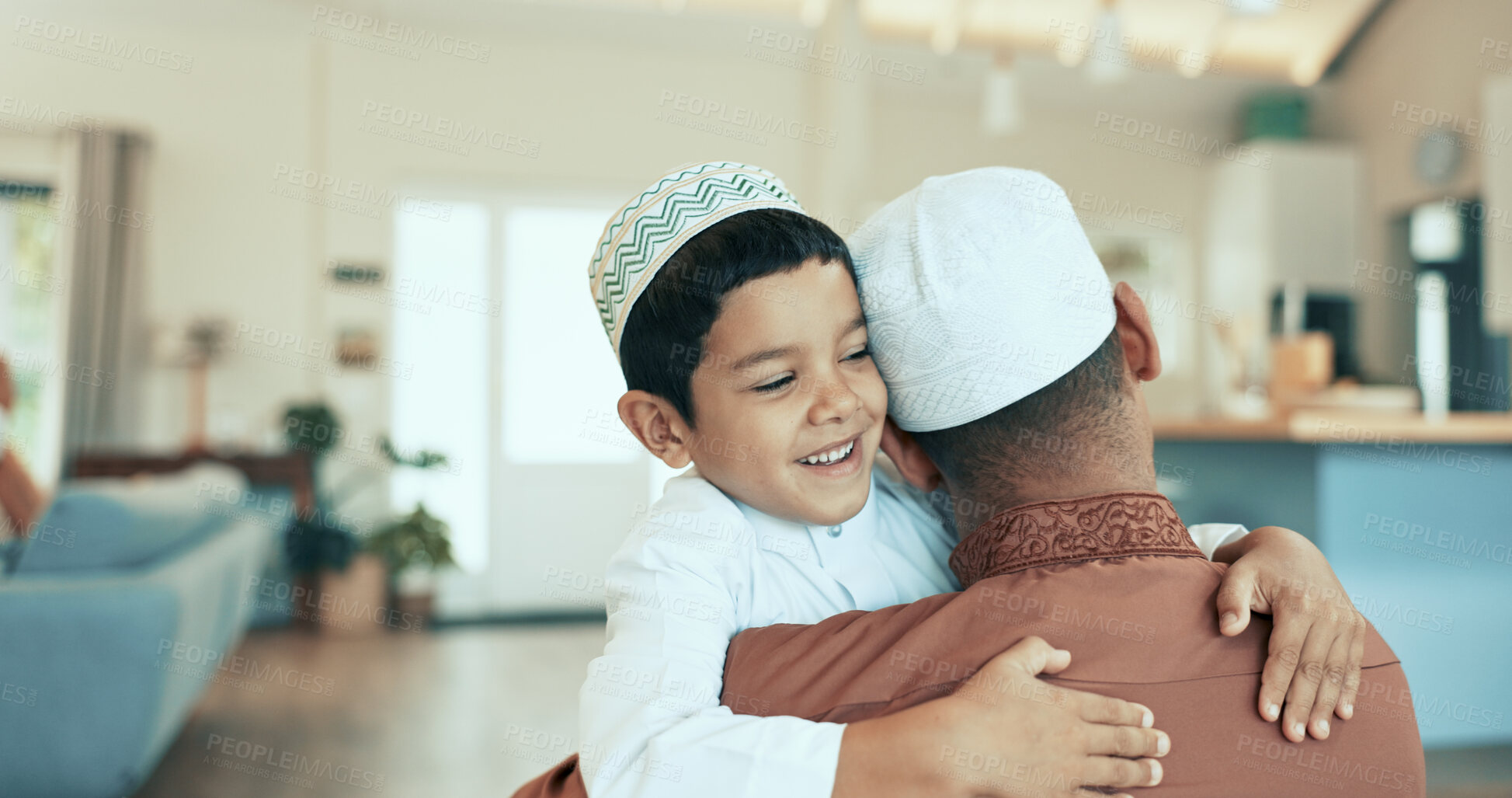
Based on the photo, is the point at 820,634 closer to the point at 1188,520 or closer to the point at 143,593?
the point at 143,593

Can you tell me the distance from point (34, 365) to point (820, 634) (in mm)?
6192

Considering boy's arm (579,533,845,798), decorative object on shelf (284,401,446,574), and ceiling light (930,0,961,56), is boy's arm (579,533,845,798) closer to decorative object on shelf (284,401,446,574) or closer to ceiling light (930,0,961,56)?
decorative object on shelf (284,401,446,574)

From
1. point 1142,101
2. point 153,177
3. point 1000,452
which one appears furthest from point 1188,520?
point 153,177

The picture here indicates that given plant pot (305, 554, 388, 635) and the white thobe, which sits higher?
the white thobe

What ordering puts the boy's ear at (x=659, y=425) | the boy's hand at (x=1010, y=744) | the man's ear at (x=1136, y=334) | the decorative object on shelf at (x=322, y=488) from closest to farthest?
the boy's hand at (x=1010, y=744)
the man's ear at (x=1136, y=334)
the boy's ear at (x=659, y=425)
the decorative object on shelf at (x=322, y=488)

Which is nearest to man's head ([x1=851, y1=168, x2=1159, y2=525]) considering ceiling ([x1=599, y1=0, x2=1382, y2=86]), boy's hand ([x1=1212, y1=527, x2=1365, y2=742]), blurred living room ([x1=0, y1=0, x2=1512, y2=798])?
boy's hand ([x1=1212, y1=527, x2=1365, y2=742])

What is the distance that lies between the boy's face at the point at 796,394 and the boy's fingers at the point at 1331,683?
36 cm

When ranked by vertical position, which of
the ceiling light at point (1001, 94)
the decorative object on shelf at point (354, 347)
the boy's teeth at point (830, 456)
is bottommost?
the boy's teeth at point (830, 456)

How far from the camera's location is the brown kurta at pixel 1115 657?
0.63 metres

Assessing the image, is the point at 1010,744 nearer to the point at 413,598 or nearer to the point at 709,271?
the point at 709,271

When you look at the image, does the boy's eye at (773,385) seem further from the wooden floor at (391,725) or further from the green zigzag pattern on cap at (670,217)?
the wooden floor at (391,725)

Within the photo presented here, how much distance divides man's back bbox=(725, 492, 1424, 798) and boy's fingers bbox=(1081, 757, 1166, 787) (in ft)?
0.06

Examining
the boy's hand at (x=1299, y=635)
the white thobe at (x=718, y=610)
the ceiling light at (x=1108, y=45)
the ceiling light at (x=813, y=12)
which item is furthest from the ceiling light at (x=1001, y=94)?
the boy's hand at (x=1299, y=635)

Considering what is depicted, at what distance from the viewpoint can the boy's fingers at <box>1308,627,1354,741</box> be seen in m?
0.63
